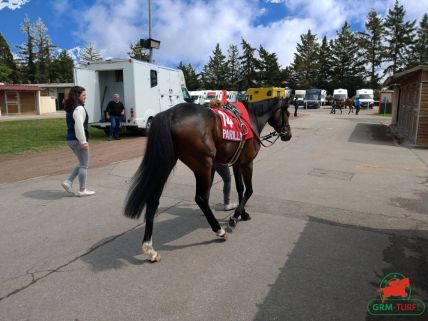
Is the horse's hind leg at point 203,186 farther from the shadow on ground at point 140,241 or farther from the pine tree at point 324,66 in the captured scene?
the pine tree at point 324,66

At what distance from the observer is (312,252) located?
13.4ft

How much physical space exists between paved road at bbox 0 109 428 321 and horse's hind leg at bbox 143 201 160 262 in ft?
0.37

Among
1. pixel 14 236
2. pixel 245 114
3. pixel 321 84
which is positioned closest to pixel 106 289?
pixel 14 236

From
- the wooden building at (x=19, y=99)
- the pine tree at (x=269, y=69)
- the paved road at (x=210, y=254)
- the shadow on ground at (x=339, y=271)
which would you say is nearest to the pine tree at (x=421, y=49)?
the pine tree at (x=269, y=69)

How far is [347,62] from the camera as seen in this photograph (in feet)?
247

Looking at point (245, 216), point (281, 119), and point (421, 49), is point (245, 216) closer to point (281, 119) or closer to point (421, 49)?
point (281, 119)

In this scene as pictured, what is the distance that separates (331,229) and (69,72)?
243ft

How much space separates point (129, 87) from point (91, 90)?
191cm

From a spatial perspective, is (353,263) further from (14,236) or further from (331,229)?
(14,236)

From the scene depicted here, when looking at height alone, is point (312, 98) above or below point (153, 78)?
below

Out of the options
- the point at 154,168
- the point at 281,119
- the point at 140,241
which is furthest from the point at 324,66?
the point at 154,168

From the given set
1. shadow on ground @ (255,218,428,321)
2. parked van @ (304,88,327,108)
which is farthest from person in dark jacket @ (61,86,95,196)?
parked van @ (304,88,327,108)

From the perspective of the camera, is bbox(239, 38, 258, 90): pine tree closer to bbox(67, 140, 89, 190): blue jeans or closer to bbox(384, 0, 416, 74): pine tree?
bbox(384, 0, 416, 74): pine tree

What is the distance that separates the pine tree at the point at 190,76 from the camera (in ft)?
281
